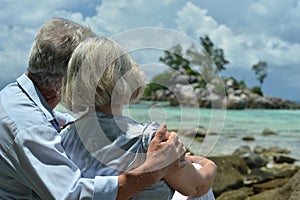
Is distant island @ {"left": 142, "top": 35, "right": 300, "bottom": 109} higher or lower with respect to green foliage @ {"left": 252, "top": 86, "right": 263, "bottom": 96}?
higher

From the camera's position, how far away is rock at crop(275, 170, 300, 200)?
468 centimetres

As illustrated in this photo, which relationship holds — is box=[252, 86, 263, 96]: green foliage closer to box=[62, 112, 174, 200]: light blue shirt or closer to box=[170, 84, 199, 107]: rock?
box=[170, 84, 199, 107]: rock

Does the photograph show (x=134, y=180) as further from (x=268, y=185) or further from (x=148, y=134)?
(x=268, y=185)

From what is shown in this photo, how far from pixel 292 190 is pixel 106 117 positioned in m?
3.26

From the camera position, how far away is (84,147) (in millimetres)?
2164

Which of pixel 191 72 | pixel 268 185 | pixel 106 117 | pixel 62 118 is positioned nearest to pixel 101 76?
pixel 106 117

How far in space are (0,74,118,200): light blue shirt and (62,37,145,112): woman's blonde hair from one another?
0.18 m

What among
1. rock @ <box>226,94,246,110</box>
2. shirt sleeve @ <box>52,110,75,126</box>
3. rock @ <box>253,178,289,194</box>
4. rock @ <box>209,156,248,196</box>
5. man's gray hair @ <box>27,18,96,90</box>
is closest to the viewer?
man's gray hair @ <box>27,18,96,90</box>

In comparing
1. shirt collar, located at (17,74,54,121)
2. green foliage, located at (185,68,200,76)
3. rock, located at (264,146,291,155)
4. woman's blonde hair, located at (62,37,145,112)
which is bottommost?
rock, located at (264,146,291,155)

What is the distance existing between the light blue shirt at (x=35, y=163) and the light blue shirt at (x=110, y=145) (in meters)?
0.07

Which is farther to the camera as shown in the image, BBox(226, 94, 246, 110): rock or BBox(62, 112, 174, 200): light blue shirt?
BBox(226, 94, 246, 110): rock

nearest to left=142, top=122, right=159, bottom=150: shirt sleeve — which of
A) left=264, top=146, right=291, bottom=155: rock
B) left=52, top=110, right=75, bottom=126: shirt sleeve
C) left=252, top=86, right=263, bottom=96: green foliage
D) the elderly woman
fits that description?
the elderly woman

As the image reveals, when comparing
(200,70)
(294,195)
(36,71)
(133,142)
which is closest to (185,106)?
(200,70)

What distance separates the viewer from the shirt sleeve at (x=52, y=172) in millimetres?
2043
